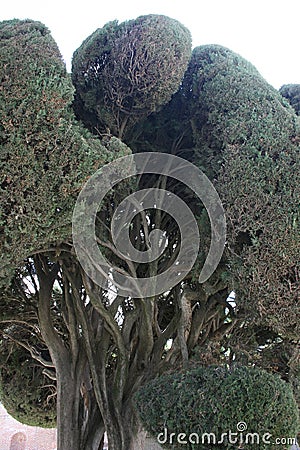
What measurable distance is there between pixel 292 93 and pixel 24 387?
687 cm

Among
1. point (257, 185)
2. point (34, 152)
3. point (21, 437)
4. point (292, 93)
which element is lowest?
point (21, 437)

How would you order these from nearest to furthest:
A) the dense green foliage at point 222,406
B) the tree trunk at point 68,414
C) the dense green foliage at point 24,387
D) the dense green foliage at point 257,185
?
the dense green foliage at point 222,406
the dense green foliage at point 257,185
the tree trunk at point 68,414
the dense green foliage at point 24,387

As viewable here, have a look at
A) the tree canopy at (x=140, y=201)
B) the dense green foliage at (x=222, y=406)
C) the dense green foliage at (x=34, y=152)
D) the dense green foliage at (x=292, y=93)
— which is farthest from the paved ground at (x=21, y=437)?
the dense green foliage at (x=292, y=93)

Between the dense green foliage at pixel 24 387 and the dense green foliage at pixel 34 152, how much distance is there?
203 inches

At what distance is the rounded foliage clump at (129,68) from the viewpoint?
458 centimetres

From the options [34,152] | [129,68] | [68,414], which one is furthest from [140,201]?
[68,414]

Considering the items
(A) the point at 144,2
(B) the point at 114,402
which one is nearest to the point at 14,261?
(B) the point at 114,402

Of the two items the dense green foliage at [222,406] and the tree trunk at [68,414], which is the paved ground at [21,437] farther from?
the dense green foliage at [222,406]

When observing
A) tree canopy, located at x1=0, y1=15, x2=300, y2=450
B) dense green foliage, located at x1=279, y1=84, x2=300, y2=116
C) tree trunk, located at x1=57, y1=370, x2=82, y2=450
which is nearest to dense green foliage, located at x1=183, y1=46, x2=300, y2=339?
tree canopy, located at x1=0, y1=15, x2=300, y2=450

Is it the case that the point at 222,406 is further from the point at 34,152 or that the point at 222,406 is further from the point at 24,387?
the point at 24,387

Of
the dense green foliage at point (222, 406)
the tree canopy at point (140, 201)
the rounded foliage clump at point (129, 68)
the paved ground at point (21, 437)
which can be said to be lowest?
the paved ground at point (21, 437)

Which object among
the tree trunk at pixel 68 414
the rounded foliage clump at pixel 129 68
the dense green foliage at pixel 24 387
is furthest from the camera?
the dense green foliage at pixel 24 387

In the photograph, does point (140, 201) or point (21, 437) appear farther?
point (21, 437)

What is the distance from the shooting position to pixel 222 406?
3652 millimetres
